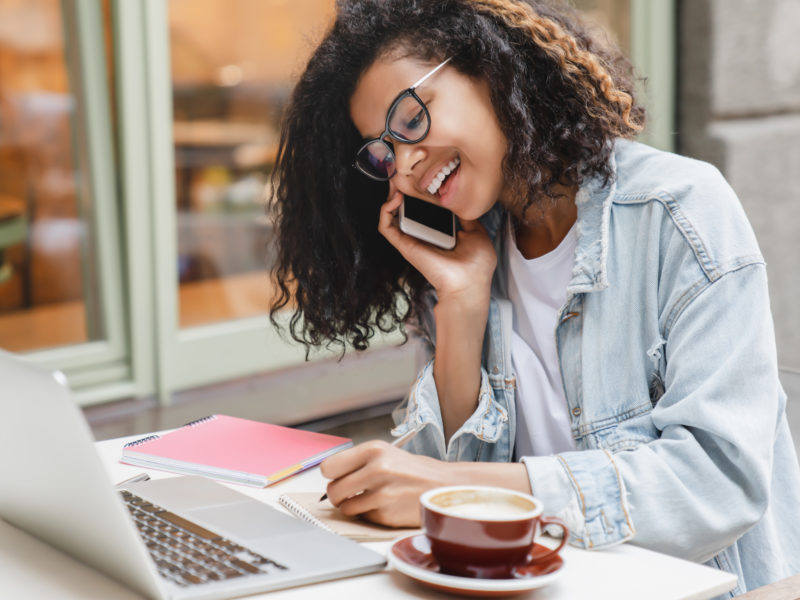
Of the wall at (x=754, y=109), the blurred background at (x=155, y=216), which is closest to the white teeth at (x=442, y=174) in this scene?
the blurred background at (x=155, y=216)

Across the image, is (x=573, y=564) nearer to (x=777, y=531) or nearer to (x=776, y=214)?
(x=777, y=531)

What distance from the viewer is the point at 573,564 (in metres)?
0.98

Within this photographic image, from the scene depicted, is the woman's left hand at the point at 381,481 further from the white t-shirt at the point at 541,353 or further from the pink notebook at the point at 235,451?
the white t-shirt at the point at 541,353

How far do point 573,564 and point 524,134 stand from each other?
0.72 m

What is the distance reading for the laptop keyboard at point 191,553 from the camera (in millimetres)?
910

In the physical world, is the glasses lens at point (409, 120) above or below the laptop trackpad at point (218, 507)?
above

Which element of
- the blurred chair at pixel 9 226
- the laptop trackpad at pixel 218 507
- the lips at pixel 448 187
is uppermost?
the lips at pixel 448 187

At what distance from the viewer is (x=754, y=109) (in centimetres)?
379

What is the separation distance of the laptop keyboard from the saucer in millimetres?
116

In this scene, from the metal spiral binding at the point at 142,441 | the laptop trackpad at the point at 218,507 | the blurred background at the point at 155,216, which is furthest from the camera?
the blurred background at the point at 155,216

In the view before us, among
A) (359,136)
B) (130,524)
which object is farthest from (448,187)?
(130,524)

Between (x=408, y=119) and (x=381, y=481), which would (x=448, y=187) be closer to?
(x=408, y=119)

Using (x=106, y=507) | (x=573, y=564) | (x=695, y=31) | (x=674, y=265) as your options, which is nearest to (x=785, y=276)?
(x=695, y=31)

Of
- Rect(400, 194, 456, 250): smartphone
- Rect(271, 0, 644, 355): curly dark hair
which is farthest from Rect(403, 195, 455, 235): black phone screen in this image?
Rect(271, 0, 644, 355): curly dark hair
